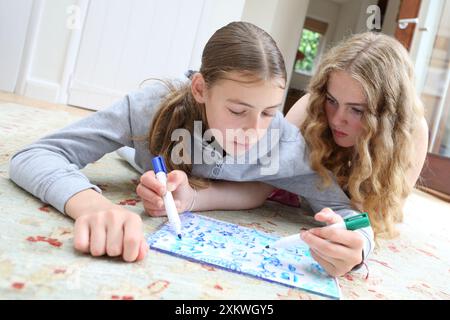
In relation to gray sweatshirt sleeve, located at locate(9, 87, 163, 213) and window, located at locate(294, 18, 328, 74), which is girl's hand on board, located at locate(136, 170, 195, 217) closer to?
gray sweatshirt sleeve, located at locate(9, 87, 163, 213)

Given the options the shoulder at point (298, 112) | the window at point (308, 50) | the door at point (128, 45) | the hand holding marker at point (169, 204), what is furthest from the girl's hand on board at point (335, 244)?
the window at point (308, 50)

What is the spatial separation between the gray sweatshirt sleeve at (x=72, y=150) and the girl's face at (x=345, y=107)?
0.39m

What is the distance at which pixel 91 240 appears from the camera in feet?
1.76

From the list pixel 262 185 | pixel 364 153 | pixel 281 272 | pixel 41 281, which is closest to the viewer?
pixel 41 281

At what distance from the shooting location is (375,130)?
91cm

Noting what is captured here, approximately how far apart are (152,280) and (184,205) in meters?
0.31

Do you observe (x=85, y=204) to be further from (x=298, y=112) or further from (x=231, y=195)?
(x=298, y=112)

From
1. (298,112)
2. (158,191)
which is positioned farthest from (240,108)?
(298,112)

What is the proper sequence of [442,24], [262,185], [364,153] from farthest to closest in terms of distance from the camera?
[442,24], [262,185], [364,153]

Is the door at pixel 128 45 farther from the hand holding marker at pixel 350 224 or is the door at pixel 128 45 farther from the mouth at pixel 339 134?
the hand holding marker at pixel 350 224

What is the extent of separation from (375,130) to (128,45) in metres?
1.90

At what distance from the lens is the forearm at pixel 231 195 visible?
35.3 inches
